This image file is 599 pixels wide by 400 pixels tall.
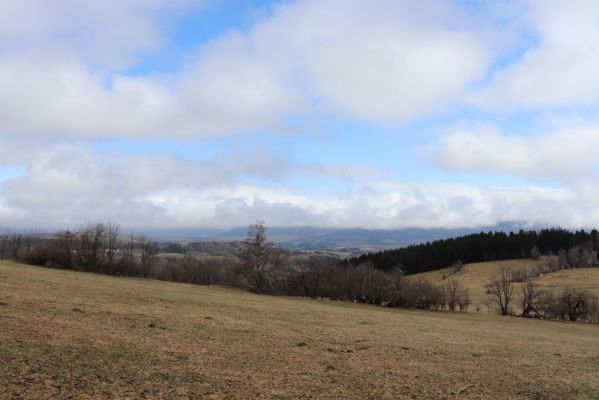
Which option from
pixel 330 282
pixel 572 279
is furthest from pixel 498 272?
pixel 330 282

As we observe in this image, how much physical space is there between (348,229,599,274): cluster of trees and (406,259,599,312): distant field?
14.0 ft

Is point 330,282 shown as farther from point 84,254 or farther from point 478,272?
point 478,272

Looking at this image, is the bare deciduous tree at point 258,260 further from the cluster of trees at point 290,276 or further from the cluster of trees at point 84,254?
the cluster of trees at point 84,254

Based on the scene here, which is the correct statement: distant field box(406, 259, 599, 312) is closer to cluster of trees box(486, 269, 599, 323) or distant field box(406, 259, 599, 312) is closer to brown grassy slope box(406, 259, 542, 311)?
brown grassy slope box(406, 259, 542, 311)

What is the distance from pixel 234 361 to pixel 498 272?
143 meters

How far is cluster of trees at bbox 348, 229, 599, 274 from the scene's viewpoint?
160m

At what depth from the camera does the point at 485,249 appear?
543 ft

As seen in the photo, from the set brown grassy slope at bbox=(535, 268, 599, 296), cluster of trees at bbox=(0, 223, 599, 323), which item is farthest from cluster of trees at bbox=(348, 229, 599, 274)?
cluster of trees at bbox=(0, 223, 599, 323)

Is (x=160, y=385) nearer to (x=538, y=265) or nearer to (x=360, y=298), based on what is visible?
(x=360, y=298)

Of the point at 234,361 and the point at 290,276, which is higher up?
the point at 234,361

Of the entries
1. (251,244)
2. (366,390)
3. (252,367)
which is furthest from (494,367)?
(251,244)

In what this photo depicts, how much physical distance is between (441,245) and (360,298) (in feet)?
310

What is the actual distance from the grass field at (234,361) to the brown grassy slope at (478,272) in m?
110

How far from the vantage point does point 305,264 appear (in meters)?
93.6
